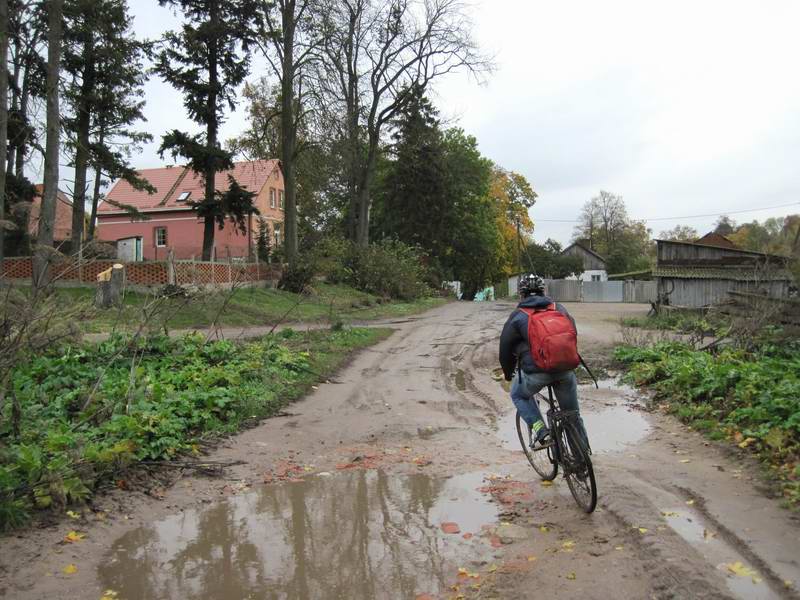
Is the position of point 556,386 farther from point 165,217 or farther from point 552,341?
point 165,217

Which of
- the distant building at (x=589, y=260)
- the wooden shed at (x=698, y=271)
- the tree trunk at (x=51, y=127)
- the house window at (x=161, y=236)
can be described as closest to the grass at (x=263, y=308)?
the tree trunk at (x=51, y=127)

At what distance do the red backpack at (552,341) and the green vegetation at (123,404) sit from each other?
3.81 m

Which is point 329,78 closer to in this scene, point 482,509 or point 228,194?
point 228,194

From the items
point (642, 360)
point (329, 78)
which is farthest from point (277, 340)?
point (329, 78)

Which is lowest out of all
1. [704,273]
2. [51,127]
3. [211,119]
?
[704,273]

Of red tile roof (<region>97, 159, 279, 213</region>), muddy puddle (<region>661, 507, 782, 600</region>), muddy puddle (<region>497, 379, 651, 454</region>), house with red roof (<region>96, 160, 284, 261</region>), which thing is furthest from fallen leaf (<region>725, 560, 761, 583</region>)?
red tile roof (<region>97, 159, 279, 213</region>)

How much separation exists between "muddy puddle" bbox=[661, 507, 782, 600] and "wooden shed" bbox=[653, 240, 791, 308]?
1623cm

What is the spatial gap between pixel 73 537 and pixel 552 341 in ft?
12.6

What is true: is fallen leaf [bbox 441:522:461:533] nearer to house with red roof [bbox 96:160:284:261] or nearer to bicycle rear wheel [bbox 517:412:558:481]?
bicycle rear wheel [bbox 517:412:558:481]

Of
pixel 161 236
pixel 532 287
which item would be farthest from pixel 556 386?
pixel 161 236

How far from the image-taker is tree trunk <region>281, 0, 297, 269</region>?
29.1 meters

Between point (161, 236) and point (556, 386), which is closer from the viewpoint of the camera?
point (556, 386)

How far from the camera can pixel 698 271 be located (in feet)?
85.4

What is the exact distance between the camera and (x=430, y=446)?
7199mm
